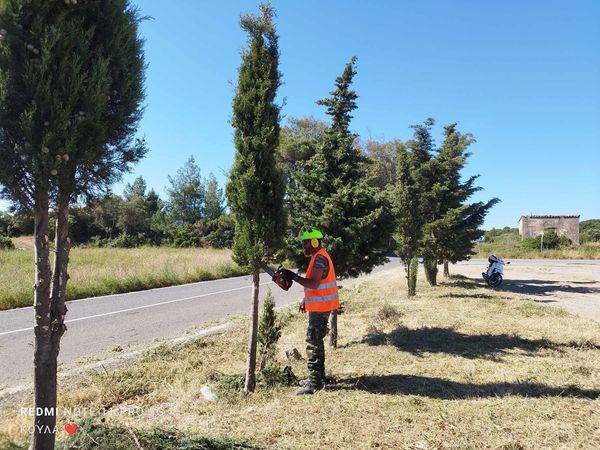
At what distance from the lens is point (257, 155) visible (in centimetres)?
498

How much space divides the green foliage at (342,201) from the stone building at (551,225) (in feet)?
159

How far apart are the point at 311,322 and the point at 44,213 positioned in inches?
129

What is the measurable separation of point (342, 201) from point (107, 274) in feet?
36.4

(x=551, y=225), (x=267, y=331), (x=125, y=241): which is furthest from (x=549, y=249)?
(x=125, y=241)

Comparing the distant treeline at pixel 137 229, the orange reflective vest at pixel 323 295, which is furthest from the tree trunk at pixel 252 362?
the distant treeline at pixel 137 229

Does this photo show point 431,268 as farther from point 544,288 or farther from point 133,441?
point 133,441

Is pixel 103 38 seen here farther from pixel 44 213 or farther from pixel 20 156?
pixel 44 213

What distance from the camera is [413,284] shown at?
12.9 meters

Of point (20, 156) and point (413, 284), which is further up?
point (20, 156)

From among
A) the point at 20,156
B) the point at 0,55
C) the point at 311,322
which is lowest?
the point at 311,322

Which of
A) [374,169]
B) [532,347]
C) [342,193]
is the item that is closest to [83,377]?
[342,193]

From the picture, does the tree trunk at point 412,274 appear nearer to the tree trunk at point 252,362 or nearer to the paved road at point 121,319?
the paved road at point 121,319

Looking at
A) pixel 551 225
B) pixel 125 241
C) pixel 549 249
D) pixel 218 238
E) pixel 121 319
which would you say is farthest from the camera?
pixel 551 225

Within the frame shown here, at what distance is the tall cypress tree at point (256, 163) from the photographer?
4938 millimetres
